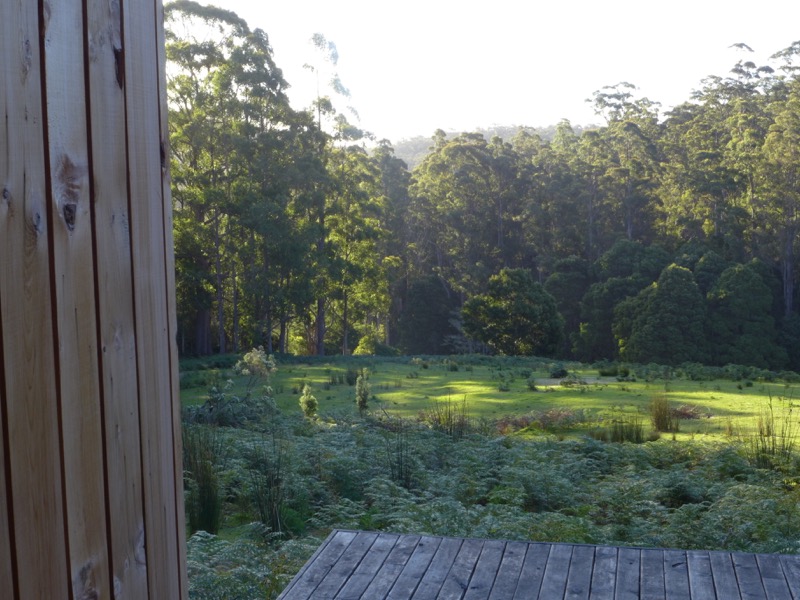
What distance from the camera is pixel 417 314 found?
92.5ft

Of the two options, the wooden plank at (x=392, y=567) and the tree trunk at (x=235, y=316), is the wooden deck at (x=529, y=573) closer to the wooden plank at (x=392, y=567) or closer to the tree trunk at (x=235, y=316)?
the wooden plank at (x=392, y=567)

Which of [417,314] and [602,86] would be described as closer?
[417,314]

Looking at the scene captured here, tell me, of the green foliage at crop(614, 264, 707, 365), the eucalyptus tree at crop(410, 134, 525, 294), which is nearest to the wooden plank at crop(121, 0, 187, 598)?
the green foliage at crop(614, 264, 707, 365)

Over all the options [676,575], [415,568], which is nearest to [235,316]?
[415,568]

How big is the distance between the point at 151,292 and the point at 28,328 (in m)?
0.26

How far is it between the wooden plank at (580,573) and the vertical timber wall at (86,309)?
6.54ft

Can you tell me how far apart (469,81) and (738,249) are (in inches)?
1329

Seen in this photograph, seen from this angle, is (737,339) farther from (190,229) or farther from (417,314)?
(190,229)

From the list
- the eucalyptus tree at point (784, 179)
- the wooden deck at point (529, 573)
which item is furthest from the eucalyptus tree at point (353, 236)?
the wooden deck at point (529, 573)

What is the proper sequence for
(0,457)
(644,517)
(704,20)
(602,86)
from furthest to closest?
(602,86)
(704,20)
(644,517)
(0,457)

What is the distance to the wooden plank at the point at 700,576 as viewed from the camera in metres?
2.90

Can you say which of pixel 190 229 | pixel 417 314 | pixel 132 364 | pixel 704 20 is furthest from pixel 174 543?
pixel 704 20

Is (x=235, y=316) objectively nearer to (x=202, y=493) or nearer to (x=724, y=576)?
(x=202, y=493)

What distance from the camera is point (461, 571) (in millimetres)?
3176
